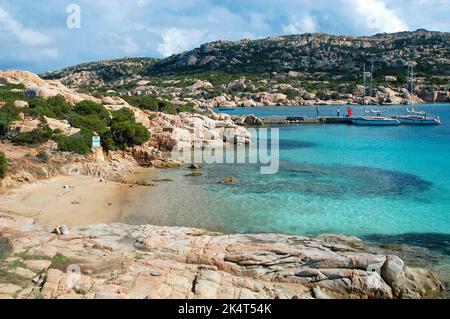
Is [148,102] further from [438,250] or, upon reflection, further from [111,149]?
[438,250]

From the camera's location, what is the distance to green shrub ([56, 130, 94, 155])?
23062mm

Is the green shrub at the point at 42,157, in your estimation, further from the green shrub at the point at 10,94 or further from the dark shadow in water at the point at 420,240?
the dark shadow in water at the point at 420,240

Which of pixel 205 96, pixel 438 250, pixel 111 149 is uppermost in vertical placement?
pixel 205 96

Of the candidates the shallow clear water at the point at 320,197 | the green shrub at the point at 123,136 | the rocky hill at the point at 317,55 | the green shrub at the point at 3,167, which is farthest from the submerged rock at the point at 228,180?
the rocky hill at the point at 317,55

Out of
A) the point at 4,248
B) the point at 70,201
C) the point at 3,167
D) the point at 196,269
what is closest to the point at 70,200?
the point at 70,201

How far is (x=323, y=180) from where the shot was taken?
22.5 metres

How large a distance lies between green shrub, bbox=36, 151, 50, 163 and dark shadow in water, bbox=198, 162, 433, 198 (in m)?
7.87

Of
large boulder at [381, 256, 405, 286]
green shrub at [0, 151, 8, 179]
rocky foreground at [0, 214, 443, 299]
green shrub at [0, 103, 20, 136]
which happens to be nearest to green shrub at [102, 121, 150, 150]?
green shrub at [0, 103, 20, 136]

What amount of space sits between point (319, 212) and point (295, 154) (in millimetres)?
16044

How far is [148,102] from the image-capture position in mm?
49062

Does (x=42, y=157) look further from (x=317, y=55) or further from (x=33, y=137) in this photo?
(x=317, y=55)

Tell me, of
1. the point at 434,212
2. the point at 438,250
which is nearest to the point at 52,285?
the point at 438,250
